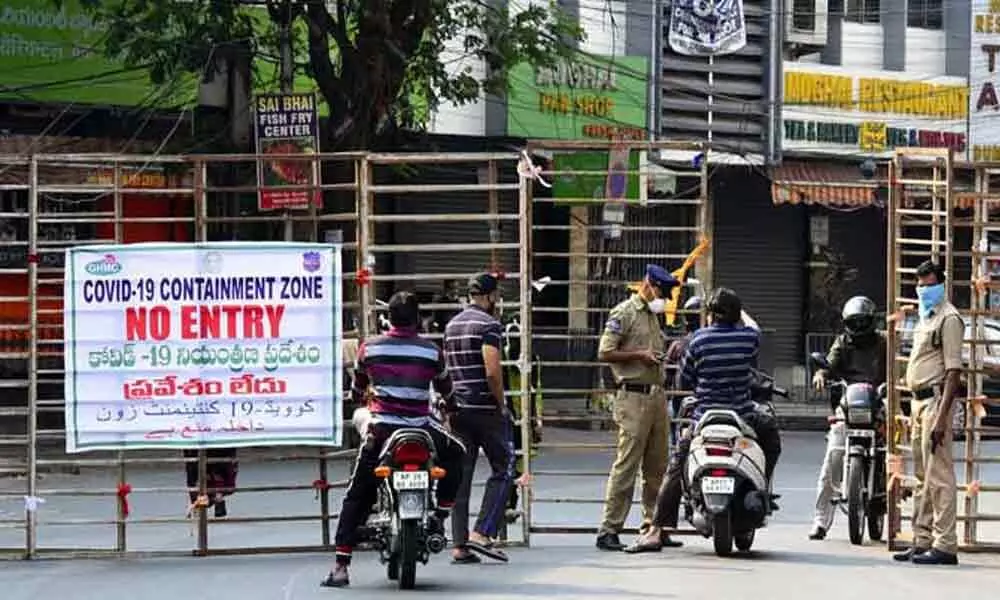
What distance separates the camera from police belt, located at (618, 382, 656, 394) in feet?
36.1

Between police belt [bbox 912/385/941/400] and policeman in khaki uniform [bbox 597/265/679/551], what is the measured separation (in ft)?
5.46

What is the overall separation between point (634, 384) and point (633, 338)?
315mm

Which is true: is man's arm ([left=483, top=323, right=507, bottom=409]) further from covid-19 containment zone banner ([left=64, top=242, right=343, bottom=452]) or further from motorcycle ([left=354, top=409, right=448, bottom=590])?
covid-19 containment zone banner ([left=64, top=242, right=343, bottom=452])

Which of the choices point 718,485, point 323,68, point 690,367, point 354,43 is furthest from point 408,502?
point 354,43

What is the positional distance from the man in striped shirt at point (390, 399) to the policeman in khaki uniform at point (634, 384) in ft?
5.59

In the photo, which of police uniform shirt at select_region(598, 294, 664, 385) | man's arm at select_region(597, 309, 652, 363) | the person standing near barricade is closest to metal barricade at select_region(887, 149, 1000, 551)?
police uniform shirt at select_region(598, 294, 664, 385)

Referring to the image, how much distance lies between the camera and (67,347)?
1059 centimetres

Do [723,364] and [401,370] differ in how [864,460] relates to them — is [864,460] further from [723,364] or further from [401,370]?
[401,370]

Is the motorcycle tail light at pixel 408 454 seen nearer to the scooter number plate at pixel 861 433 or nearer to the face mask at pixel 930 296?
the face mask at pixel 930 296

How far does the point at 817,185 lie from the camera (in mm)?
25531

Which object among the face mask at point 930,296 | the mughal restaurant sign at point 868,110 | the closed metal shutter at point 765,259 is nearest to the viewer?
the face mask at point 930,296

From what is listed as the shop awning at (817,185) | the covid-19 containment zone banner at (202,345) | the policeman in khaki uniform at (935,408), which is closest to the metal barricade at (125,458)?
the covid-19 containment zone banner at (202,345)

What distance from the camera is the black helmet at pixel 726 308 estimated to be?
35.0 feet

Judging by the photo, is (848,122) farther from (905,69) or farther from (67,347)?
(67,347)
